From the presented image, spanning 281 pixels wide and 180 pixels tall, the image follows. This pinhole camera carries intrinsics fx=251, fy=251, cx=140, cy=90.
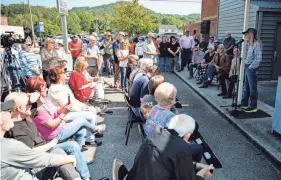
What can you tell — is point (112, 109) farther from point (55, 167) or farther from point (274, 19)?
point (274, 19)

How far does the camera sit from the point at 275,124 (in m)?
4.16

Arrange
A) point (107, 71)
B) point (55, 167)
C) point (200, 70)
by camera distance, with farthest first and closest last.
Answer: point (107, 71), point (200, 70), point (55, 167)

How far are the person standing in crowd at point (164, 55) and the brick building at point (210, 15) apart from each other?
4.59 m

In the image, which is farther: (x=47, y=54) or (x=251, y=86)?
(x=47, y=54)

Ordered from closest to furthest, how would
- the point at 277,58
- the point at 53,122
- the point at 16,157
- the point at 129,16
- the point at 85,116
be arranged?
→ the point at 16,157 → the point at 53,122 → the point at 85,116 → the point at 277,58 → the point at 129,16

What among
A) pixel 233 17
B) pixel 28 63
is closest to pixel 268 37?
pixel 233 17

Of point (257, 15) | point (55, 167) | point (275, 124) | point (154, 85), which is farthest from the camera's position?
point (257, 15)

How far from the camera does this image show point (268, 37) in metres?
7.99

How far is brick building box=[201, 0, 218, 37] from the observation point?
14.8 metres

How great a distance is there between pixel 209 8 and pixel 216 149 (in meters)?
14.6

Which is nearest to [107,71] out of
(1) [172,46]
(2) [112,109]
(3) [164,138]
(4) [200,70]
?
(1) [172,46]

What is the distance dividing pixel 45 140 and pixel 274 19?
7.69 metres

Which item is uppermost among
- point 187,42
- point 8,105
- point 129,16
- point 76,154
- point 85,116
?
point 129,16

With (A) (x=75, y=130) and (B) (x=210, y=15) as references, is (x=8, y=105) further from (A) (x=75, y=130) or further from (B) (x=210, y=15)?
(B) (x=210, y=15)
